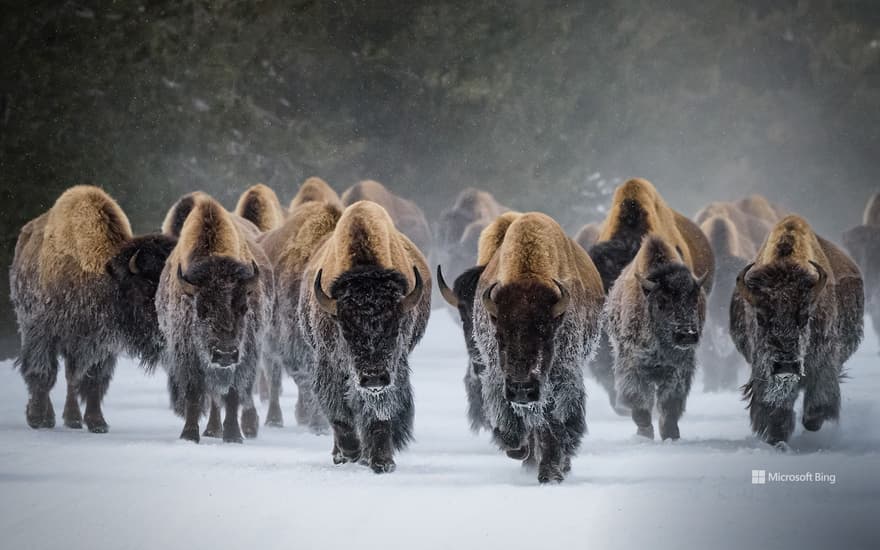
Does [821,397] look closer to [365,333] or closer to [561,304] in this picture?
[561,304]

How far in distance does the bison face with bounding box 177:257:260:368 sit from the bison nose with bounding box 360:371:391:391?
3.92 ft

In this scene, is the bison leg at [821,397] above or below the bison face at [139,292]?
below

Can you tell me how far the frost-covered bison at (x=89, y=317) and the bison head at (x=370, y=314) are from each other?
2093mm

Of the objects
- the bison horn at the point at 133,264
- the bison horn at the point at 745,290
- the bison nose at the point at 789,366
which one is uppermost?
the bison horn at the point at 133,264

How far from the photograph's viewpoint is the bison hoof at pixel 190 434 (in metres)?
6.82

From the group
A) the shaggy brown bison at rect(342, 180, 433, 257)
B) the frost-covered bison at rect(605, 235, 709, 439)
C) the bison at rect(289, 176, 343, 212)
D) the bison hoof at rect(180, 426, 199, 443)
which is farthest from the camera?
the shaggy brown bison at rect(342, 180, 433, 257)

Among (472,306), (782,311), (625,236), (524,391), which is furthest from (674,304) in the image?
(524,391)

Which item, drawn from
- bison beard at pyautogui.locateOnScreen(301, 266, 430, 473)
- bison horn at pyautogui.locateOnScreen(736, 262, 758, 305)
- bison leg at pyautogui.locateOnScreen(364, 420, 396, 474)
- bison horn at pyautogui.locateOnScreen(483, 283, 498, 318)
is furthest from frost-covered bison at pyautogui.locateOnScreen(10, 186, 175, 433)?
bison horn at pyautogui.locateOnScreen(736, 262, 758, 305)

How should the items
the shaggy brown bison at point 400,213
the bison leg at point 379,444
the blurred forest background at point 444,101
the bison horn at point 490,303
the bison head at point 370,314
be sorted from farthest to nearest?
the blurred forest background at point 444,101, the shaggy brown bison at point 400,213, the bison leg at point 379,444, the bison head at point 370,314, the bison horn at point 490,303

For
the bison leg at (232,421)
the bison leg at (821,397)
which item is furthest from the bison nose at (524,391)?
the bison leg at (232,421)

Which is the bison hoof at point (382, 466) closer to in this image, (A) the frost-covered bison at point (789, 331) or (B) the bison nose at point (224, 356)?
(B) the bison nose at point (224, 356)

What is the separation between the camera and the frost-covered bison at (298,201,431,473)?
562 centimetres

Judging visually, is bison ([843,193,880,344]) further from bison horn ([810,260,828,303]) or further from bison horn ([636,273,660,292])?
bison horn ([810,260,828,303])

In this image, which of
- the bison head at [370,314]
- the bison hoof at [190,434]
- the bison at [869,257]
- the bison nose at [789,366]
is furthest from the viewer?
the bison at [869,257]
